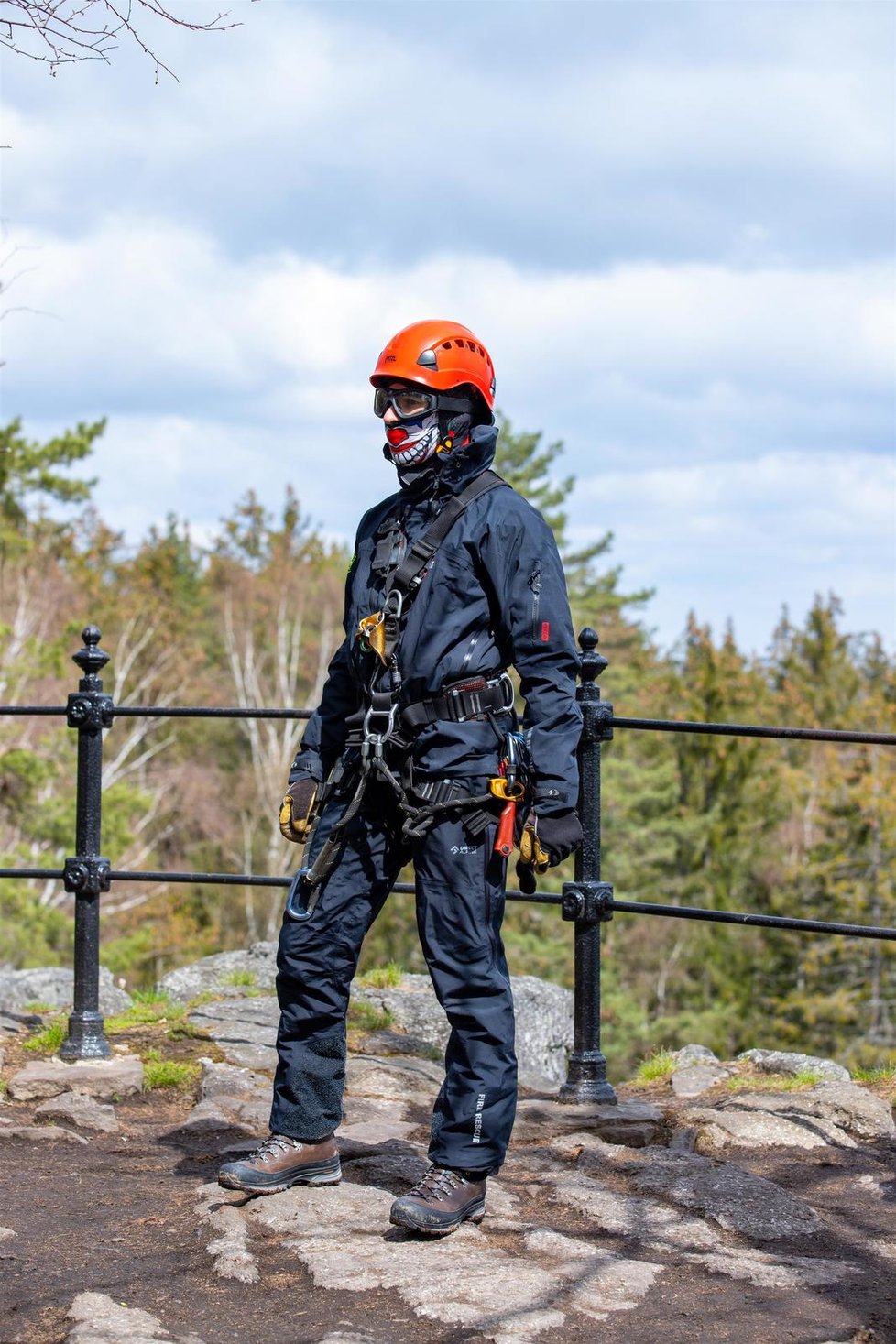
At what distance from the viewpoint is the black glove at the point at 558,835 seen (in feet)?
12.3

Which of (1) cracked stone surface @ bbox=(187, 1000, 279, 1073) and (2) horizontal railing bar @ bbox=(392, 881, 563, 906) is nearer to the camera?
(2) horizontal railing bar @ bbox=(392, 881, 563, 906)

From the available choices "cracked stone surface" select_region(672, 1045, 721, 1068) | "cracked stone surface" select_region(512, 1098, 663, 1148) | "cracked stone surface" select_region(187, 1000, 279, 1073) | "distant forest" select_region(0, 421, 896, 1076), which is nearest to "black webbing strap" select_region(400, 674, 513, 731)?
"cracked stone surface" select_region(512, 1098, 663, 1148)

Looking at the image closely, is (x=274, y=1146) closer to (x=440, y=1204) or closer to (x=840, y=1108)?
(x=440, y=1204)

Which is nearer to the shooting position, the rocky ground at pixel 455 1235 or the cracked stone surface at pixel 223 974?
the rocky ground at pixel 455 1235

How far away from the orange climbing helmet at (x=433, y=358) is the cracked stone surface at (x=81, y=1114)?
2638 millimetres

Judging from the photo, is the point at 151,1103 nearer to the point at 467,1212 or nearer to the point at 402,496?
the point at 467,1212

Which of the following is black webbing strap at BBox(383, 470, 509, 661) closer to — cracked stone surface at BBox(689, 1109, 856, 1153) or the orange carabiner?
the orange carabiner

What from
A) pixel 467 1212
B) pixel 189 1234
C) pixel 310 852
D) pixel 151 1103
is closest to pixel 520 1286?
pixel 467 1212

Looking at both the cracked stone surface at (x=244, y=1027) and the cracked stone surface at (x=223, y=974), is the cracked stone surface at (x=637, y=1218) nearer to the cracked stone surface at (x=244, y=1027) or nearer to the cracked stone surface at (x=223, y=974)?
the cracked stone surface at (x=244, y=1027)

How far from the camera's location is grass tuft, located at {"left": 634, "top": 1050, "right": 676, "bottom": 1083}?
6.07 meters

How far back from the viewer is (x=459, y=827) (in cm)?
384

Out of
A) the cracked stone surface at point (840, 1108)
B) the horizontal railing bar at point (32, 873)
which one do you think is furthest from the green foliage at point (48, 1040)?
the cracked stone surface at point (840, 1108)

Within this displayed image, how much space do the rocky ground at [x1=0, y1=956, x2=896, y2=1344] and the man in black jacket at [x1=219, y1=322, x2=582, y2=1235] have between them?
217 millimetres

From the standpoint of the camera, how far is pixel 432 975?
3.85 meters
